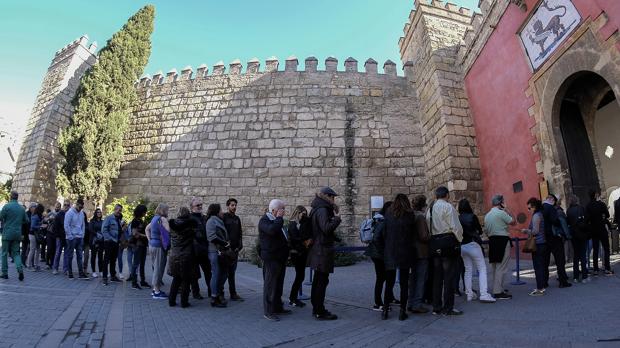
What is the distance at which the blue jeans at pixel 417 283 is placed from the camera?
4.27 metres

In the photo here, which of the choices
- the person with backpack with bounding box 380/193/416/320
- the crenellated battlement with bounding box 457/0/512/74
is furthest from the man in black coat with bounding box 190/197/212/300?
the crenellated battlement with bounding box 457/0/512/74

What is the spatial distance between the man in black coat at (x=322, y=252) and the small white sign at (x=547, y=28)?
575 cm

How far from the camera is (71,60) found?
14250mm

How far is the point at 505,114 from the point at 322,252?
6804mm

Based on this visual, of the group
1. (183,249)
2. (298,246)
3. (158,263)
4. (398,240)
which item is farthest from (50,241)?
(398,240)

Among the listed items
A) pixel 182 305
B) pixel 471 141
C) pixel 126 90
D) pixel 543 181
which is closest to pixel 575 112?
pixel 543 181

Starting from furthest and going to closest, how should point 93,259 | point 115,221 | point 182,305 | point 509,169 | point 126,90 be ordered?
point 126,90 → point 509,169 → point 93,259 → point 115,221 → point 182,305

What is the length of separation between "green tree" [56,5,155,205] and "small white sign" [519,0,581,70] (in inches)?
494

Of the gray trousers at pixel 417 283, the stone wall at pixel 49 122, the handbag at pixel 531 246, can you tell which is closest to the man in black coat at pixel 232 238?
the gray trousers at pixel 417 283

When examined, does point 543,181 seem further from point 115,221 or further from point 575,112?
point 115,221

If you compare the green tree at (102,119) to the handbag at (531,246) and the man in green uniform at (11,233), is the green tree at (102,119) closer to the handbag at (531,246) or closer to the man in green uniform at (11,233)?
the man in green uniform at (11,233)

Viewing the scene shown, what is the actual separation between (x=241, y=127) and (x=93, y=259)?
6.39 metres

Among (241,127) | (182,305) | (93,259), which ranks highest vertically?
(241,127)

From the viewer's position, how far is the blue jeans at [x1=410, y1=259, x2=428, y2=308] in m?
4.27
